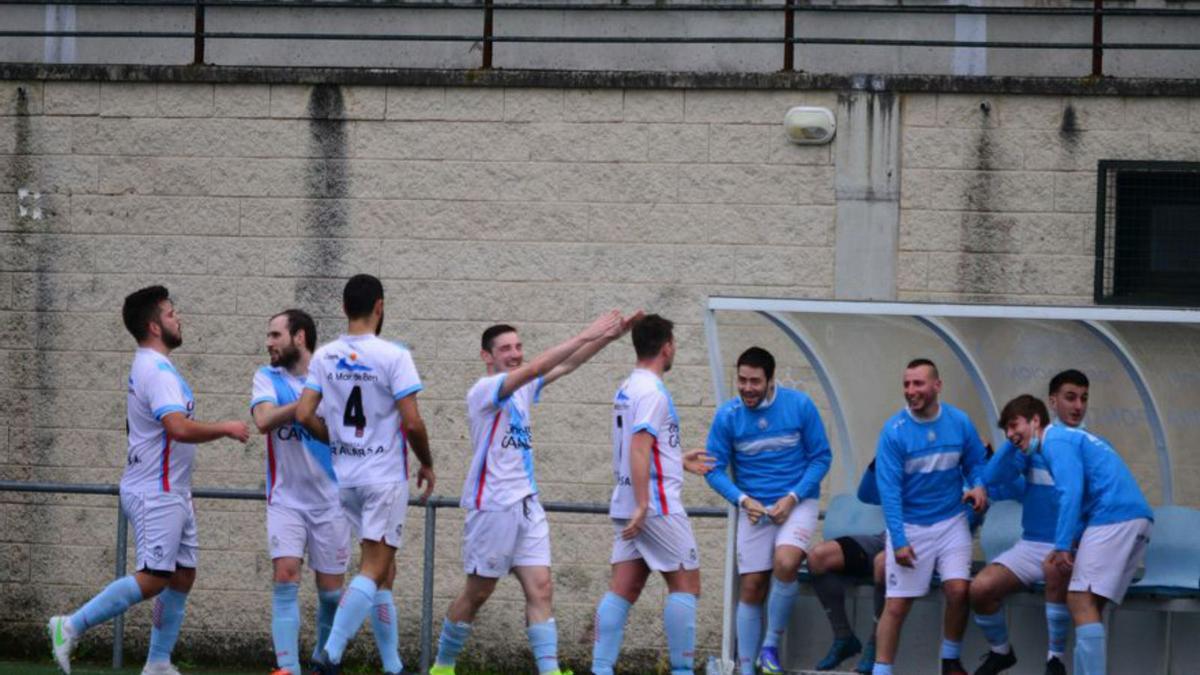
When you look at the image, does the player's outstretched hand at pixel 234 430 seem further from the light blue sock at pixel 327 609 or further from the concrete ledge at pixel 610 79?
the concrete ledge at pixel 610 79

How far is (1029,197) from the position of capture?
1197 cm

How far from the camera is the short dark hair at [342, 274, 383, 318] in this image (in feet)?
30.6

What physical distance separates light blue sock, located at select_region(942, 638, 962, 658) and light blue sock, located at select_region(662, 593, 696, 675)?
141 cm

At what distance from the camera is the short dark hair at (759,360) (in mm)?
10031

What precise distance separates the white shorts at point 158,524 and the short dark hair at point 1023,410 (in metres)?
4.48

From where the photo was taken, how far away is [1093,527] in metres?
9.54

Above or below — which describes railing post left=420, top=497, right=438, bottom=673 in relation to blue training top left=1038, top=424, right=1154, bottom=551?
below

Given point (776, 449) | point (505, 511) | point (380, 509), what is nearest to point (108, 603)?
point (380, 509)

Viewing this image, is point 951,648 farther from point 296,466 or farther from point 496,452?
point 296,466

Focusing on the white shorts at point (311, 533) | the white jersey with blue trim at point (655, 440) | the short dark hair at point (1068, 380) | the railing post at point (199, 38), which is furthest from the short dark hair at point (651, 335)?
the railing post at point (199, 38)

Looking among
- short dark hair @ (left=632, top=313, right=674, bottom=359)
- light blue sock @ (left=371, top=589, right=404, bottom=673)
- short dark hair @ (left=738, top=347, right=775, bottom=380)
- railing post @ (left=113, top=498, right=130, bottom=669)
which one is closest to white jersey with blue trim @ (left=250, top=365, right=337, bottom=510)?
light blue sock @ (left=371, top=589, right=404, bottom=673)

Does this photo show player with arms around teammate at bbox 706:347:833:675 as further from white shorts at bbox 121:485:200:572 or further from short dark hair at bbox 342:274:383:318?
white shorts at bbox 121:485:200:572

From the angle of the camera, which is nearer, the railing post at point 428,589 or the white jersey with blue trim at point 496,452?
the white jersey with blue trim at point 496,452

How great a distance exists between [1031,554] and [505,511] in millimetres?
2879
